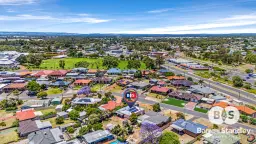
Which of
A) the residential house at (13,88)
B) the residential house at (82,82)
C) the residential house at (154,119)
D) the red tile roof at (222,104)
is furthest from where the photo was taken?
the residential house at (82,82)

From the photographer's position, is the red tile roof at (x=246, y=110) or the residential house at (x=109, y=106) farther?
the residential house at (x=109, y=106)

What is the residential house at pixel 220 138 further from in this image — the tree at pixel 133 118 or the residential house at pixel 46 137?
the residential house at pixel 46 137

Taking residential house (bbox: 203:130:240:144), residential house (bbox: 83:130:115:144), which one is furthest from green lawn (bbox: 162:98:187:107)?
residential house (bbox: 83:130:115:144)

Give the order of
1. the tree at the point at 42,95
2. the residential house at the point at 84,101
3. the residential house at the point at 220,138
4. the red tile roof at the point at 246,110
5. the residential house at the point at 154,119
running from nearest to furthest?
the residential house at the point at 220,138, the residential house at the point at 154,119, the red tile roof at the point at 246,110, the residential house at the point at 84,101, the tree at the point at 42,95

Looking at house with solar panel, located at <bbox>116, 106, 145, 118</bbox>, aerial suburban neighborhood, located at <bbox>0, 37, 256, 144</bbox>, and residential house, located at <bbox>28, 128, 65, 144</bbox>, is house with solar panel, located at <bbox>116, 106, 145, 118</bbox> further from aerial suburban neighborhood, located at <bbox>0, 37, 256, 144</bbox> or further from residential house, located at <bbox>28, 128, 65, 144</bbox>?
residential house, located at <bbox>28, 128, 65, 144</bbox>

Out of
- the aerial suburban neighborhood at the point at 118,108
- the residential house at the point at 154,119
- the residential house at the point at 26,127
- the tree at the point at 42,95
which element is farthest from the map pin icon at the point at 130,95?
the tree at the point at 42,95

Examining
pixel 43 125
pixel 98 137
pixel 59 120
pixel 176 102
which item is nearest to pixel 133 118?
pixel 98 137

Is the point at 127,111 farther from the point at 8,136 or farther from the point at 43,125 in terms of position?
the point at 8,136
